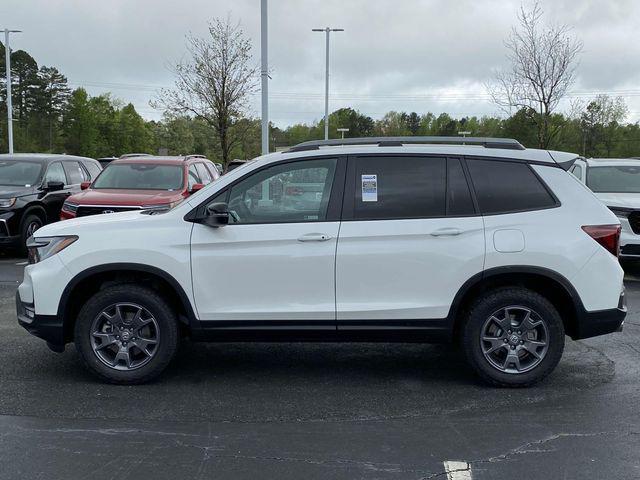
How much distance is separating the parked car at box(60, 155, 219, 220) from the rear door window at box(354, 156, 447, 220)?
5531 mm

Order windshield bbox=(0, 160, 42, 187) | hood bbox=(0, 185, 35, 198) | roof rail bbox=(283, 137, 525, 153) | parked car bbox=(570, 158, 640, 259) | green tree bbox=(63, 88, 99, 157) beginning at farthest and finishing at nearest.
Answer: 1. green tree bbox=(63, 88, 99, 157)
2. windshield bbox=(0, 160, 42, 187)
3. hood bbox=(0, 185, 35, 198)
4. parked car bbox=(570, 158, 640, 259)
5. roof rail bbox=(283, 137, 525, 153)

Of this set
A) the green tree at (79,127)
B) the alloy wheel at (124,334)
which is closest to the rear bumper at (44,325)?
the alloy wheel at (124,334)

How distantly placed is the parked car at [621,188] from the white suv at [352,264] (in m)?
5.08

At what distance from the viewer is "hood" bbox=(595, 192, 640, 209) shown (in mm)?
9781

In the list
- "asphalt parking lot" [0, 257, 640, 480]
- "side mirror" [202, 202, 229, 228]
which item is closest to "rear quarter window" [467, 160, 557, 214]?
"asphalt parking lot" [0, 257, 640, 480]

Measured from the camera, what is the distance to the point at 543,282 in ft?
16.8

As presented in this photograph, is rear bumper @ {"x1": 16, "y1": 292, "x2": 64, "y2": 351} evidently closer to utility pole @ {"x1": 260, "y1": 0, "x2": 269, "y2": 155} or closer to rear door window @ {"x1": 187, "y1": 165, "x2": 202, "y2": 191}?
rear door window @ {"x1": 187, "y1": 165, "x2": 202, "y2": 191}

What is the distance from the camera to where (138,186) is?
11188mm

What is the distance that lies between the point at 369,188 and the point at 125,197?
20.3 feet

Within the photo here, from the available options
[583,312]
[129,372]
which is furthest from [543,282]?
[129,372]

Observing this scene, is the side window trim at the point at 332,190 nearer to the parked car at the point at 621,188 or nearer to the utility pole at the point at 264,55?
the parked car at the point at 621,188

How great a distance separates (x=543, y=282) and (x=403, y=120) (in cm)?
8104

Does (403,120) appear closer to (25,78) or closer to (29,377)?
(25,78)

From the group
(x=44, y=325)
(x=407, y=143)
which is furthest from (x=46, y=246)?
(x=407, y=143)
